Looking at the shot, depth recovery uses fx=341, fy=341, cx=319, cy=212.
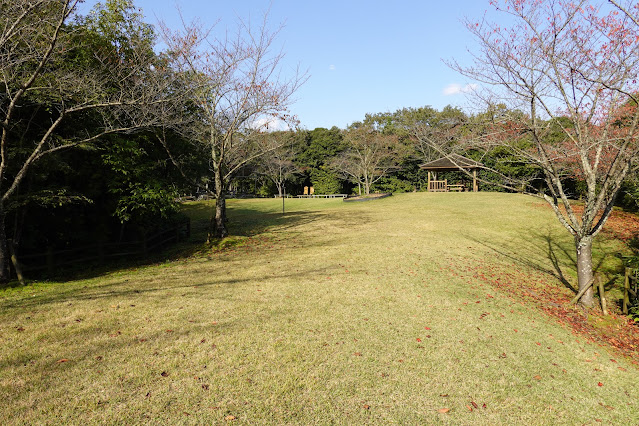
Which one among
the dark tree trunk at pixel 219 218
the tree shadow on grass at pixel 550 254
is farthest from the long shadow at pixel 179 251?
the tree shadow on grass at pixel 550 254

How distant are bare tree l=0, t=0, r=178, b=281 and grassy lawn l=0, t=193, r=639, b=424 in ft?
11.5

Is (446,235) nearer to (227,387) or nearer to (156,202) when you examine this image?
(156,202)

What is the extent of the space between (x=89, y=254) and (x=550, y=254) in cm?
1568

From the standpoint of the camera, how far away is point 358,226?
1557 centimetres

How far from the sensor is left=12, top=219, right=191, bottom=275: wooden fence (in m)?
8.73

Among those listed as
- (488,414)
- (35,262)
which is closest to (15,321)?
(35,262)

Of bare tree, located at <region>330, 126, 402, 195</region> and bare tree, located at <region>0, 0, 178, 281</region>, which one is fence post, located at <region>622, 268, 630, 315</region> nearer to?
bare tree, located at <region>0, 0, 178, 281</region>

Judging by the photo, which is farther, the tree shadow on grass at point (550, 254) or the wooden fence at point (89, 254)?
the tree shadow on grass at point (550, 254)

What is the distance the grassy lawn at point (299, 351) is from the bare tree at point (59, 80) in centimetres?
350

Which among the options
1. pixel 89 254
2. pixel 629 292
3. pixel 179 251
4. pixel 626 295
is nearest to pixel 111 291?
pixel 89 254

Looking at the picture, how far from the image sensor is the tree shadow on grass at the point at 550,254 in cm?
1082

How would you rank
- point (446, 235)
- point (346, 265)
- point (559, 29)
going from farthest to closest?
point (446, 235) < point (346, 265) < point (559, 29)

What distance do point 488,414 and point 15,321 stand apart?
21.7ft

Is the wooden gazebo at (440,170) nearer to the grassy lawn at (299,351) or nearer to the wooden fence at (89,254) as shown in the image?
the grassy lawn at (299,351)
